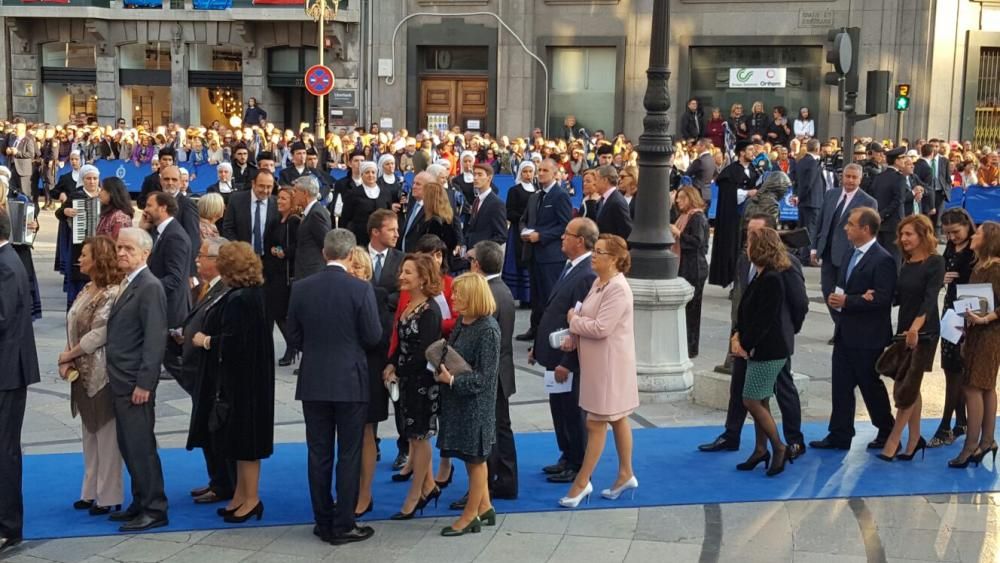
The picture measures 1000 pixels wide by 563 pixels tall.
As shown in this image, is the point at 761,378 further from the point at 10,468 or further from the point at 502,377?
the point at 10,468

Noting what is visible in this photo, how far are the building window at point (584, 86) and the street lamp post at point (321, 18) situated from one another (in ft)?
19.4

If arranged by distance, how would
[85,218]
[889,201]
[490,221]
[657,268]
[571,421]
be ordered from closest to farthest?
[571,421] → [657,268] → [490,221] → [85,218] → [889,201]

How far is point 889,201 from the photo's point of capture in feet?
52.7

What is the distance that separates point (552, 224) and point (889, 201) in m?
5.17

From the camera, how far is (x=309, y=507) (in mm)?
8211

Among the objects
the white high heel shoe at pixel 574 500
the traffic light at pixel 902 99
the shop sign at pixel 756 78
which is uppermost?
the shop sign at pixel 756 78

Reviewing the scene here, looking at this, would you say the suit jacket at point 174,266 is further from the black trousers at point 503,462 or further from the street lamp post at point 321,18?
the street lamp post at point 321,18

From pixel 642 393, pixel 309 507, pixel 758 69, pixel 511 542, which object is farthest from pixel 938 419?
pixel 758 69

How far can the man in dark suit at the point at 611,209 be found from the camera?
12.6m

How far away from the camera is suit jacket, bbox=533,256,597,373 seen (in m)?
8.38

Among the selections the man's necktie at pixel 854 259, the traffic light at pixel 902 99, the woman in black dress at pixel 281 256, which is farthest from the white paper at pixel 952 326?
the traffic light at pixel 902 99

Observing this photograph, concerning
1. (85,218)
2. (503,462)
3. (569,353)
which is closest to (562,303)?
(569,353)

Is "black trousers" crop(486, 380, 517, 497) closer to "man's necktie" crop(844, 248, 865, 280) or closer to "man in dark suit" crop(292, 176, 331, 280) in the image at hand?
"man's necktie" crop(844, 248, 865, 280)

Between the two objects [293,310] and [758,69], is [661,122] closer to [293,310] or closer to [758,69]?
[293,310]
